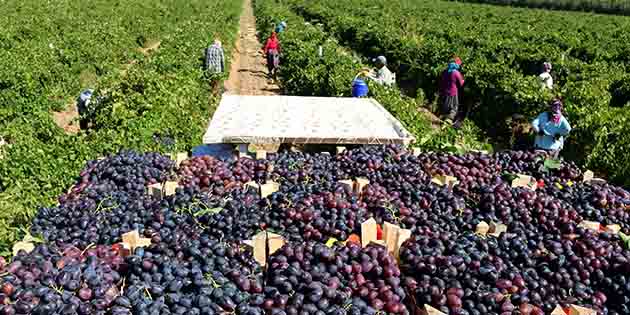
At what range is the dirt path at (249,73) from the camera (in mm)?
17123

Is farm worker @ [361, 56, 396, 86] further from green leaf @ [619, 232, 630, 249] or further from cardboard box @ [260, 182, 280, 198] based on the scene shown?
green leaf @ [619, 232, 630, 249]

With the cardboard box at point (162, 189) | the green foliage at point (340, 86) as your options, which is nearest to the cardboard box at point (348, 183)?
the cardboard box at point (162, 189)

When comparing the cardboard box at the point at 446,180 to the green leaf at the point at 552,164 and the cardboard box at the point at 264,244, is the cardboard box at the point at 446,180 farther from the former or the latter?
the cardboard box at the point at 264,244

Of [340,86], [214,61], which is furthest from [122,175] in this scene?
[214,61]

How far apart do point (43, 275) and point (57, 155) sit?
12.8ft

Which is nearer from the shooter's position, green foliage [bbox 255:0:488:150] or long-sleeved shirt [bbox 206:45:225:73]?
green foliage [bbox 255:0:488:150]

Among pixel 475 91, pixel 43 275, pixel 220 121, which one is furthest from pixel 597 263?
pixel 475 91

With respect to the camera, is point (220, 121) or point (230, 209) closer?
point (230, 209)

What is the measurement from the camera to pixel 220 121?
7375 millimetres

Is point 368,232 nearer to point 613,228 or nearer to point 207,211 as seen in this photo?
point 207,211

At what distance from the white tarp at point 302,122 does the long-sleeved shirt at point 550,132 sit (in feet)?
9.22

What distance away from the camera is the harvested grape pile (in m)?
3.07

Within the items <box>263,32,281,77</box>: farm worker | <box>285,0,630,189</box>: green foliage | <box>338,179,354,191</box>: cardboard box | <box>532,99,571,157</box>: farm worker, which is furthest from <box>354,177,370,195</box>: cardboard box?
<box>263,32,281,77</box>: farm worker

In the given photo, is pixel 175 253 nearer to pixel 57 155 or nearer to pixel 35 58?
pixel 57 155
